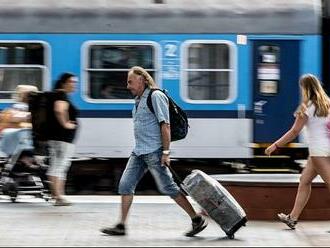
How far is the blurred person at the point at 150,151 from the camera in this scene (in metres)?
8.55

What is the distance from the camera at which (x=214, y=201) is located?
28.3 feet

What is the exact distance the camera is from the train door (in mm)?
13547

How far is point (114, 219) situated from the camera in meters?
9.83

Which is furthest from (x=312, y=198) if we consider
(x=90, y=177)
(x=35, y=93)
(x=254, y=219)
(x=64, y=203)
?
(x=90, y=177)

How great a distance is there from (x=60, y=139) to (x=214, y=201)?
285 cm

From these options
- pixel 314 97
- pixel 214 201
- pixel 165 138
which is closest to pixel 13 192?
pixel 165 138

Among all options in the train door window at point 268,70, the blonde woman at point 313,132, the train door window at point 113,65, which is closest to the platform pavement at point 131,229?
the blonde woman at point 313,132

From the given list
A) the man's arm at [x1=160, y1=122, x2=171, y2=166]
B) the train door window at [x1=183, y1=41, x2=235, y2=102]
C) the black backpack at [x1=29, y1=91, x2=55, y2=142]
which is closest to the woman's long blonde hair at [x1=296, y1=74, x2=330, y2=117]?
the man's arm at [x1=160, y1=122, x2=171, y2=166]

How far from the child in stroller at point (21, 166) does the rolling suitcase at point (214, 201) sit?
124 inches

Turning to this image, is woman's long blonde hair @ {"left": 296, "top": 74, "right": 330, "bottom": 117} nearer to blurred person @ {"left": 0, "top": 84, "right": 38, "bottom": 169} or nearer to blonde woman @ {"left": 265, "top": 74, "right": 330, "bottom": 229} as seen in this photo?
blonde woman @ {"left": 265, "top": 74, "right": 330, "bottom": 229}

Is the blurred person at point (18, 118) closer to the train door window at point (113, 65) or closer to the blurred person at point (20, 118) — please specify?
the blurred person at point (20, 118)

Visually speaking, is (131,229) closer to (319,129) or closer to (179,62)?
(319,129)

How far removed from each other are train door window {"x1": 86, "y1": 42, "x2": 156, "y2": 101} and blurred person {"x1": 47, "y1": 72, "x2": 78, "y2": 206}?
274 cm

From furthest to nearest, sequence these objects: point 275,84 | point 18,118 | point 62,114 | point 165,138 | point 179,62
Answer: point 275,84, point 179,62, point 18,118, point 62,114, point 165,138
